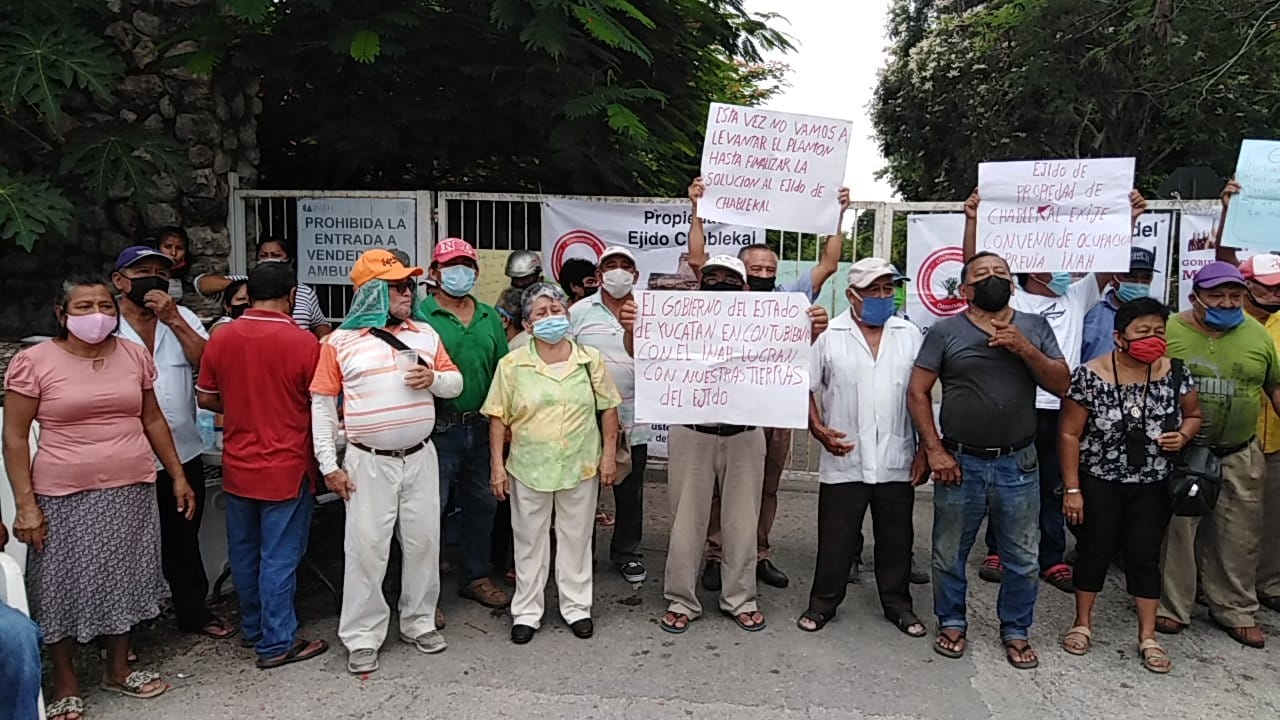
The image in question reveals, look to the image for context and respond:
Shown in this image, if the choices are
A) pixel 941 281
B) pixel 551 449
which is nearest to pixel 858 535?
pixel 551 449

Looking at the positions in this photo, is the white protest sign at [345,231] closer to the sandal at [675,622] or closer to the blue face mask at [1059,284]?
the sandal at [675,622]

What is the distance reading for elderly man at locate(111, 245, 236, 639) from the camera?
14.2ft

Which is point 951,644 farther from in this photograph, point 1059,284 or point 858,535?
point 1059,284

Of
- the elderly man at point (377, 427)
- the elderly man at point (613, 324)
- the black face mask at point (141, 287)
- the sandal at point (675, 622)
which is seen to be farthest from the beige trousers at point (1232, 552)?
the black face mask at point (141, 287)

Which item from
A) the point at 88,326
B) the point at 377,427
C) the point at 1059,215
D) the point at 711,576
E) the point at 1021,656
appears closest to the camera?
the point at 88,326

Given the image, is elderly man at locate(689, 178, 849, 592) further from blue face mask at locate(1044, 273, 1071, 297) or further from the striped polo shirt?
the striped polo shirt

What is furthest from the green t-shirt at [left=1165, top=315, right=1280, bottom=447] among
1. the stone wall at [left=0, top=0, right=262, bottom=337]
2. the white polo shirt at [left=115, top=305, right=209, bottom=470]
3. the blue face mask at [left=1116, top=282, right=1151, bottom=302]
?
the stone wall at [left=0, top=0, right=262, bottom=337]

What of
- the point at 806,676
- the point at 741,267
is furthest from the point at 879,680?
the point at 741,267

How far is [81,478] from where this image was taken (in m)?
3.75

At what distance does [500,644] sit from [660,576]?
49.8 inches

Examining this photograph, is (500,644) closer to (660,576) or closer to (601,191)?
(660,576)

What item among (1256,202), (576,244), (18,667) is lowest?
(18,667)

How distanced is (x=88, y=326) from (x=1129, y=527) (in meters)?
4.81

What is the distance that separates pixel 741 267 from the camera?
15.3 ft
